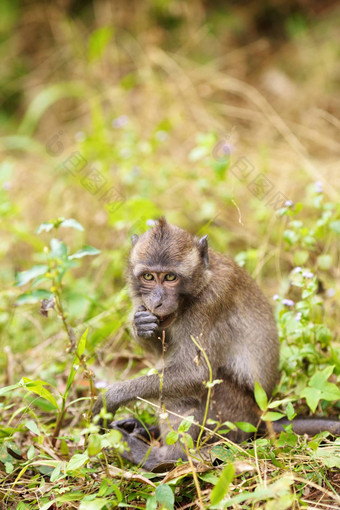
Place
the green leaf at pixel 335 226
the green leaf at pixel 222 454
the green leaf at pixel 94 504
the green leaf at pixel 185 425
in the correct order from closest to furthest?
the green leaf at pixel 94 504 < the green leaf at pixel 185 425 < the green leaf at pixel 222 454 < the green leaf at pixel 335 226

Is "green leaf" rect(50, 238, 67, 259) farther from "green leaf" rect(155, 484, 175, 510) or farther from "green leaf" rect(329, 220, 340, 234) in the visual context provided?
"green leaf" rect(329, 220, 340, 234)

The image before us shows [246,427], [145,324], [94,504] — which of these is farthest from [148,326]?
[94,504]

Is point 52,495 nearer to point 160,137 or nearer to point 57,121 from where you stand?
point 160,137

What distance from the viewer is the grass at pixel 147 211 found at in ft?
13.1

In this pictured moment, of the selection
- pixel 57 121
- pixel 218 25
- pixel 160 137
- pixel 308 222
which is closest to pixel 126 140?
pixel 160 137

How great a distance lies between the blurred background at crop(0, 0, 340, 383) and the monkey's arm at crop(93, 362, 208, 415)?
4.12 feet

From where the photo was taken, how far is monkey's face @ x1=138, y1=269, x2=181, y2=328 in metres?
4.43

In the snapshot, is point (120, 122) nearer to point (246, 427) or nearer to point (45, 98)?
point (45, 98)

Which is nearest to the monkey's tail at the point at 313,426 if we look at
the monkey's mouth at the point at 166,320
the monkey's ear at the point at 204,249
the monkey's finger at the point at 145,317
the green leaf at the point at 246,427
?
the green leaf at the point at 246,427

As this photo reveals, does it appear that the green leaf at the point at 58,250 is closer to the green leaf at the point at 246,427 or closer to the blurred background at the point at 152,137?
the blurred background at the point at 152,137

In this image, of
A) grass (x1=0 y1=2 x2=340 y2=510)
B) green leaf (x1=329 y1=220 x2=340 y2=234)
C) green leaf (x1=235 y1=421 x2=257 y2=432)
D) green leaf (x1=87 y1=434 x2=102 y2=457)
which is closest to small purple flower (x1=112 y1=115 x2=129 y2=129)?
grass (x1=0 y1=2 x2=340 y2=510)

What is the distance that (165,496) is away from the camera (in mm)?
3605

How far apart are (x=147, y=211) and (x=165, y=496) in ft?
13.1

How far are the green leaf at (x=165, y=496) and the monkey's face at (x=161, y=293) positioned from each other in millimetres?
1260
